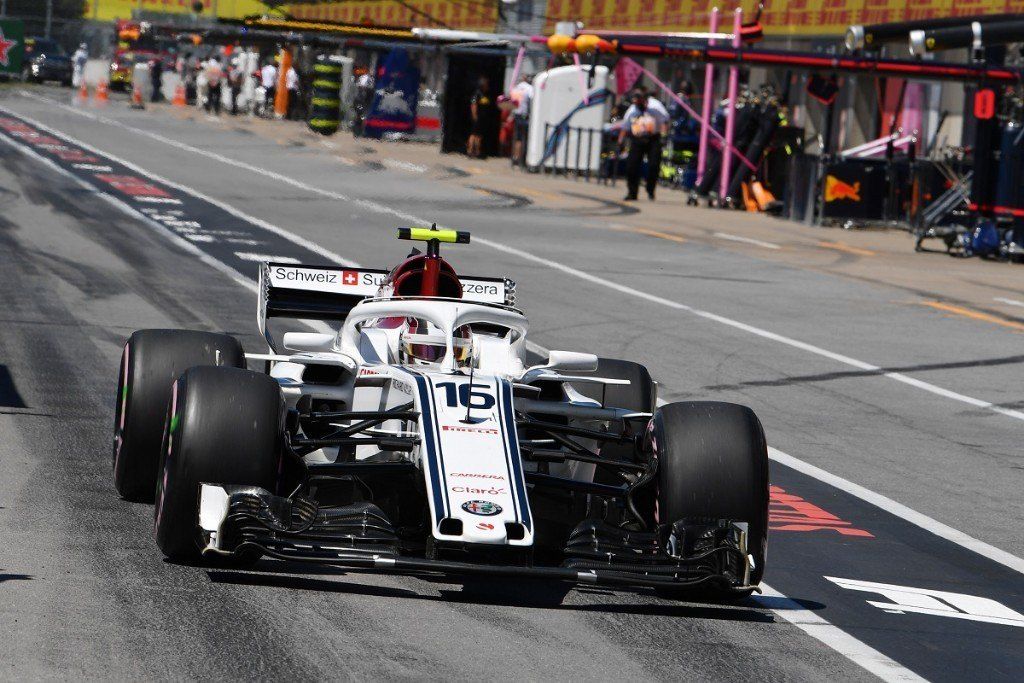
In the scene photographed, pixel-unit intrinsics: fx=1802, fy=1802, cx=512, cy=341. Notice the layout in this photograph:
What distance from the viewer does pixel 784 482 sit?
399 inches

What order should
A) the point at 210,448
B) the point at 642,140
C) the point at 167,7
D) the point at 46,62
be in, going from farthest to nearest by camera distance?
the point at 167,7 < the point at 46,62 < the point at 642,140 < the point at 210,448

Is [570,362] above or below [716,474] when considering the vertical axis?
above

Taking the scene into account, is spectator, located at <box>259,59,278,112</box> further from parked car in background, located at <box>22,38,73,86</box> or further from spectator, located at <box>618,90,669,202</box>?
spectator, located at <box>618,90,669,202</box>

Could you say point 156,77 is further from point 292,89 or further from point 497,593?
point 497,593

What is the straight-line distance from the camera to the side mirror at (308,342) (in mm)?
8735

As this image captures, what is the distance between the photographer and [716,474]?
7336 millimetres

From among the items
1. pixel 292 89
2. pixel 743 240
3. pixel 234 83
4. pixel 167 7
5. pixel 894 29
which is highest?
pixel 167 7

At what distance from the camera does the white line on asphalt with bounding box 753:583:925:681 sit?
21.3 feet

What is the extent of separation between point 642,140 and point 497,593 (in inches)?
993

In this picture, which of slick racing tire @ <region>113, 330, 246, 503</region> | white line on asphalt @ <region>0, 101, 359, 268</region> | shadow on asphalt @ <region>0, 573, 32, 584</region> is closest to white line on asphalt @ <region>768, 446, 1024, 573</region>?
slick racing tire @ <region>113, 330, 246, 503</region>

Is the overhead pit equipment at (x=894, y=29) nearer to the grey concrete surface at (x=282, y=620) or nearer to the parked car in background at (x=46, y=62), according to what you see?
the grey concrete surface at (x=282, y=620)

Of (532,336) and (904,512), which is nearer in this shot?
(904,512)

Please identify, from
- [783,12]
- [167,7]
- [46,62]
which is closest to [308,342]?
[783,12]

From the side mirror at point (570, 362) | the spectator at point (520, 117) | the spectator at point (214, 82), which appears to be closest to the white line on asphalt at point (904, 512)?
the side mirror at point (570, 362)
